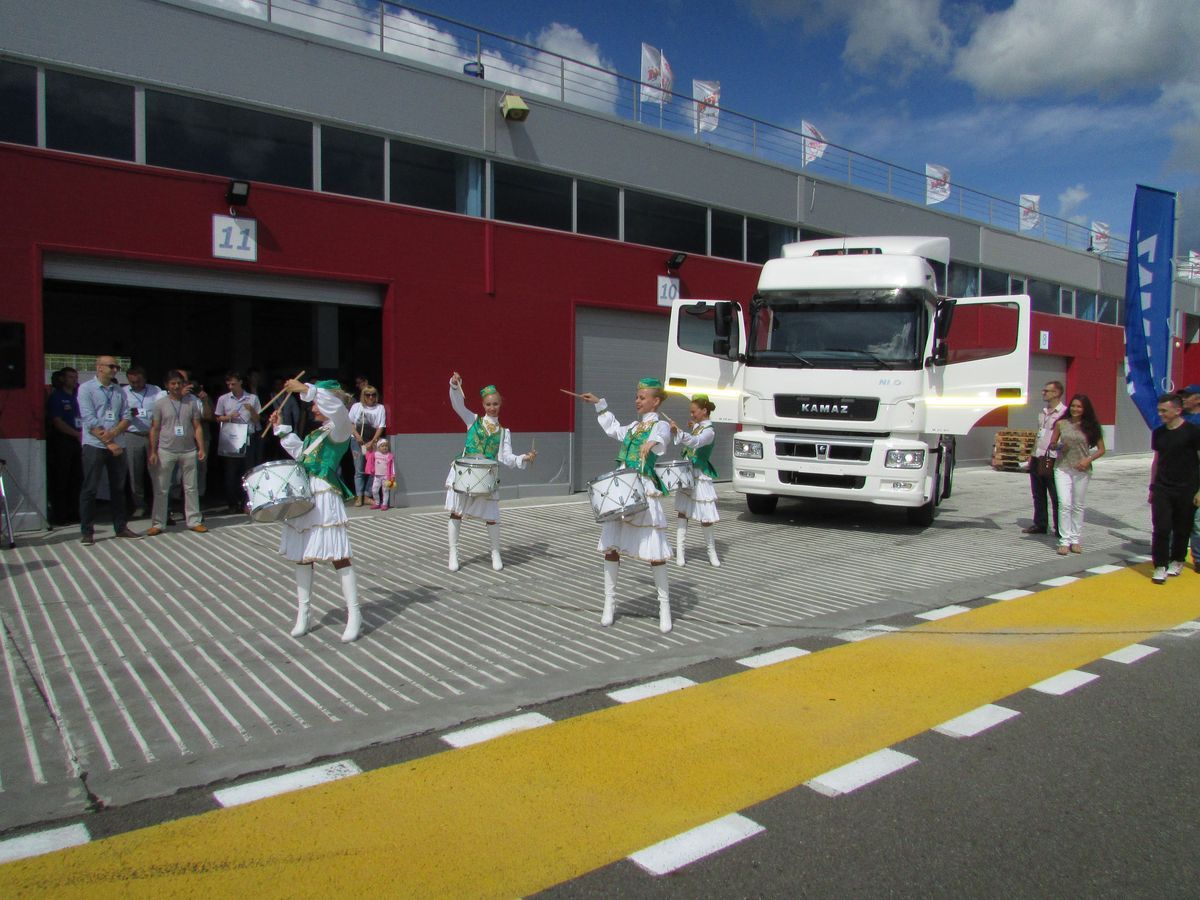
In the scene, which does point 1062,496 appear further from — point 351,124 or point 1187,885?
point 351,124

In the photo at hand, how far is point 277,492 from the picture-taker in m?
5.77

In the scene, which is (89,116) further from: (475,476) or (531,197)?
(475,476)

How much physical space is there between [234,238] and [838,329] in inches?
314

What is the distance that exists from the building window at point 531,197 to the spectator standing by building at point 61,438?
6.63 metres

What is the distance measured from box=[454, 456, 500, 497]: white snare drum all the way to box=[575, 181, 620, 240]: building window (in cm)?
790

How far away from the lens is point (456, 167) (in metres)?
13.7

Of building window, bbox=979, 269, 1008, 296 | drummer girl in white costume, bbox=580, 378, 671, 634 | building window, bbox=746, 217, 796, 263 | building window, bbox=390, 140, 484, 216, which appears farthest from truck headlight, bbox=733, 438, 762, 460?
building window, bbox=979, 269, 1008, 296

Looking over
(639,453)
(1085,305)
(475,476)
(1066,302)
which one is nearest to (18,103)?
(475,476)

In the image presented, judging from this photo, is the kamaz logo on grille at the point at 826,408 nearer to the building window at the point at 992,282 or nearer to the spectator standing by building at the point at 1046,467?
the spectator standing by building at the point at 1046,467

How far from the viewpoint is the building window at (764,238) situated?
59.9 feet

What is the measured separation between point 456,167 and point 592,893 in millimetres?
12402

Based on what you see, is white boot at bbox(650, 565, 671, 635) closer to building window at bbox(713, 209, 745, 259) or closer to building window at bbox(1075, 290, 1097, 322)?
building window at bbox(713, 209, 745, 259)

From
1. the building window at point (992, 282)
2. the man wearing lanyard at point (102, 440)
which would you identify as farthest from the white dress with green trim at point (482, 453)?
the building window at point (992, 282)

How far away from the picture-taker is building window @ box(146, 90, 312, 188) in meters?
11.1
